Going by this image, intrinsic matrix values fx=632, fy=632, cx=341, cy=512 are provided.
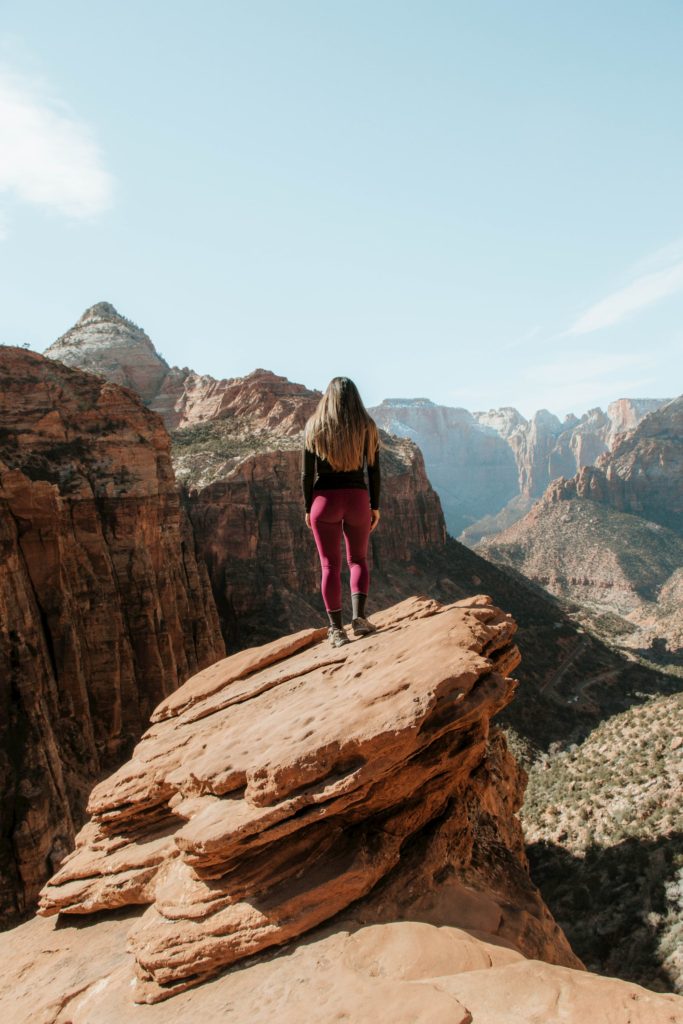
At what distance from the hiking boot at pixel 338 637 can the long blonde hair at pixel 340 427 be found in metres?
2.07

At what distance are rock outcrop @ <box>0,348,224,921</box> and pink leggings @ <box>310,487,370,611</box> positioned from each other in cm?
1291

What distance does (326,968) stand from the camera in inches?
178

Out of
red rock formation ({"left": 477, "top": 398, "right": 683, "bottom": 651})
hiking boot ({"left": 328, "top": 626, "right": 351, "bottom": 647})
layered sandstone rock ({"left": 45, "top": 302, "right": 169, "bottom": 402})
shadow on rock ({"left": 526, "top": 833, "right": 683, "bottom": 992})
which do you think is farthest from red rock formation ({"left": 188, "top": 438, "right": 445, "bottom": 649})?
hiking boot ({"left": 328, "top": 626, "right": 351, "bottom": 647})

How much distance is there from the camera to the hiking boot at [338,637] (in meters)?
7.77

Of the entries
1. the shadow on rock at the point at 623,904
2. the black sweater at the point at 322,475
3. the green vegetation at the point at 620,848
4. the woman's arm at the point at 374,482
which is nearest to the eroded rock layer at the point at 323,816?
the woman's arm at the point at 374,482

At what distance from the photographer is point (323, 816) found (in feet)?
16.9

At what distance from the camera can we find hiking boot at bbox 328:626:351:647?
25.5 feet

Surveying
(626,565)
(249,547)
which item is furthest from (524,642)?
(626,565)

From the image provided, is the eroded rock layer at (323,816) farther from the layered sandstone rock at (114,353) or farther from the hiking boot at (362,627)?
the layered sandstone rock at (114,353)

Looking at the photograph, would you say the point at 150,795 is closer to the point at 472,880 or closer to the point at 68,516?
the point at 472,880

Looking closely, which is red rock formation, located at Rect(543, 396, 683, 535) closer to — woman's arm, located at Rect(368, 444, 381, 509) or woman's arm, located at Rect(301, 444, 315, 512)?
woman's arm, located at Rect(368, 444, 381, 509)

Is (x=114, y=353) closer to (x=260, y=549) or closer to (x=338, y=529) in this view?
(x=260, y=549)

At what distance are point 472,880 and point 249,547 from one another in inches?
1599

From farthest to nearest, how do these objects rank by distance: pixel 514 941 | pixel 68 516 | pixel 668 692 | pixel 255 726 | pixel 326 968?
pixel 668 692
pixel 68 516
pixel 255 726
pixel 514 941
pixel 326 968
